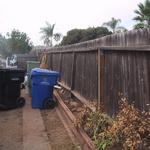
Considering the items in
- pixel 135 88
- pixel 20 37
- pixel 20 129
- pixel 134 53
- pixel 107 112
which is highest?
pixel 20 37

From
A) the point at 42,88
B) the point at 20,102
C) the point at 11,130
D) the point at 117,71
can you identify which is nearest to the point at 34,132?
the point at 11,130

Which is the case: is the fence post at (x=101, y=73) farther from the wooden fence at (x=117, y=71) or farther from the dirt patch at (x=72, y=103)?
the dirt patch at (x=72, y=103)

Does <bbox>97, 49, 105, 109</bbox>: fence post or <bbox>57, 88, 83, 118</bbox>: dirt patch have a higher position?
<bbox>97, 49, 105, 109</bbox>: fence post

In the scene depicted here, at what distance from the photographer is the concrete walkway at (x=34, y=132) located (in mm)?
7297

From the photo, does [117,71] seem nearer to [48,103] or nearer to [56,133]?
[56,133]

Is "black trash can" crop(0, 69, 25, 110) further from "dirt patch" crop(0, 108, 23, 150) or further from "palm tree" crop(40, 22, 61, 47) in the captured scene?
"palm tree" crop(40, 22, 61, 47)

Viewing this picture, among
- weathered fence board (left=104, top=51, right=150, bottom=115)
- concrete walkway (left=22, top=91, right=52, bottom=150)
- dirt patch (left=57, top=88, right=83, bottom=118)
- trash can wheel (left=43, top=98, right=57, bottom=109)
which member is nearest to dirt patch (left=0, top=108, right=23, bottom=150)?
concrete walkway (left=22, top=91, right=52, bottom=150)

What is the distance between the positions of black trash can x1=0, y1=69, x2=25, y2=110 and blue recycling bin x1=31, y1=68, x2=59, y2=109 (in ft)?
1.80

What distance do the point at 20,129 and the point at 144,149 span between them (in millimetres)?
4088

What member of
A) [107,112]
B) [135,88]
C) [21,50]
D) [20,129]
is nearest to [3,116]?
[20,129]

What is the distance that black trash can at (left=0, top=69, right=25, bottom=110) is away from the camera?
1176 cm

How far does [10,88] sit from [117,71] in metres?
5.77

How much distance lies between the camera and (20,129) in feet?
28.9

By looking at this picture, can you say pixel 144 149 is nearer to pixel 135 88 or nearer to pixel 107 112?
pixel 135 88
